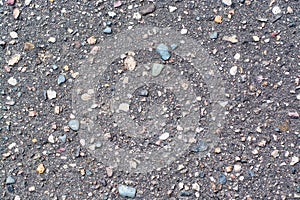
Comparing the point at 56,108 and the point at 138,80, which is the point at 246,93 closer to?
the point at 138,80

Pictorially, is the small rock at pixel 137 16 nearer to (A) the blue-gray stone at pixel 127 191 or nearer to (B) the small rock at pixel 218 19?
(B) the small rock at pixel 218 19

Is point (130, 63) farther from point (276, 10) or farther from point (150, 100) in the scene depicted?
point (276, 10)

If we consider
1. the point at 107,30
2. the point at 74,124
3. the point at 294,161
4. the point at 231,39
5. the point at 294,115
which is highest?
Result: the point at 107,30

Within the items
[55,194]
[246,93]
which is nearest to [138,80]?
[246,93]

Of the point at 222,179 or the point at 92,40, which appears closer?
the point at 222,179

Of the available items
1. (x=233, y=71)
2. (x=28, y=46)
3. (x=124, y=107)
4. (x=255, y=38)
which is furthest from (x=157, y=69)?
(x=28, y=46)

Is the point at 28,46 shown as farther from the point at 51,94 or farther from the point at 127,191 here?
the point at 127,191

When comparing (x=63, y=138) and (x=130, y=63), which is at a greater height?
(x=130, y=63)
